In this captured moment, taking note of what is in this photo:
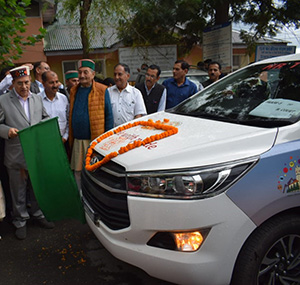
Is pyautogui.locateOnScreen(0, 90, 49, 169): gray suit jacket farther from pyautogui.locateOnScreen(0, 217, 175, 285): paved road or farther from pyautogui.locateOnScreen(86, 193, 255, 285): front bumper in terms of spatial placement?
pyautogui.locateOnScreen(86, 193, 255, 285): front bumper

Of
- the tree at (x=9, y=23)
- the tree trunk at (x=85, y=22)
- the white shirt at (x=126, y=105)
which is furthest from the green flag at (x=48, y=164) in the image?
the tree trunk at (x=85, y=22)

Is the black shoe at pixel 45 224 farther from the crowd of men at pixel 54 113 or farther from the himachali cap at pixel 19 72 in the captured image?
the himachali cap at pixel 19 72

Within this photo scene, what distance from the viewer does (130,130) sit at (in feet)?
10.0

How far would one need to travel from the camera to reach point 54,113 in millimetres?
4277

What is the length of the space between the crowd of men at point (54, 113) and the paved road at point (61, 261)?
21 cm

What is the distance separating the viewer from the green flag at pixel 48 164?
324 centimetres

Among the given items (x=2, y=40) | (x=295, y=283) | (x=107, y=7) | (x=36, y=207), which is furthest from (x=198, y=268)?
(x=107, y=7)

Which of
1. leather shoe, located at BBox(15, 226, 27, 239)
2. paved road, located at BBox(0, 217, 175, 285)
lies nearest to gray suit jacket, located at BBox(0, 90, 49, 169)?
leather shoe, located at BBox(15, 226, 27, 239)

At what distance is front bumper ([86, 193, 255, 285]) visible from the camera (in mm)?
1965

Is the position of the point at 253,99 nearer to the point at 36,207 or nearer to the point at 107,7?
the point at 36,207

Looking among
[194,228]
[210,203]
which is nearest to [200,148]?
[210,203]

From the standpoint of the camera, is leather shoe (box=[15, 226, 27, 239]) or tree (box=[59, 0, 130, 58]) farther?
tree (box=[59, 0, 130, 58])

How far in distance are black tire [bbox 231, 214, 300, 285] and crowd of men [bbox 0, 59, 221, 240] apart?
2.44 metres

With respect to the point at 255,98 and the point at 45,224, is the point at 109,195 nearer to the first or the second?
the point at 255,98
